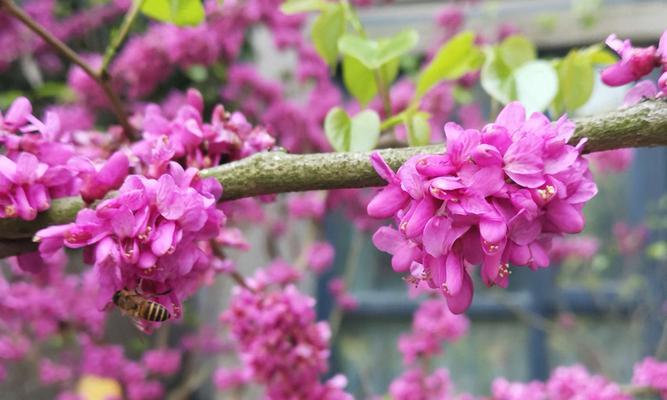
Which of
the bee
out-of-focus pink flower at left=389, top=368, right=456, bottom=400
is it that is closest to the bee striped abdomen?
the bee

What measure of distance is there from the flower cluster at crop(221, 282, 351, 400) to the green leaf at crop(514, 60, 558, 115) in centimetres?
47

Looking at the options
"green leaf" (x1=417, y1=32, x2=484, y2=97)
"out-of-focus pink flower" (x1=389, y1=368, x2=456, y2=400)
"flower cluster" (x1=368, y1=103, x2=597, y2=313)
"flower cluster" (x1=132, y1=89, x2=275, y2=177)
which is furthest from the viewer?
"out-of-focus pink flower" (x1=389, y1=368, x2=456, y2=400)

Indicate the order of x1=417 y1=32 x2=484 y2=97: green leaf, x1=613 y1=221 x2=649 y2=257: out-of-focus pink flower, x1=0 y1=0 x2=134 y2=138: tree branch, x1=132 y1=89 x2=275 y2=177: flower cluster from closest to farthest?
1. x1=132 y1=89 x2=275 y2=177: flower cluster
2. x1=0 y1=0 x2=134 y2=138: tree branch
3. x1=417 y1=32 x2=484 y2=97: green leaf
4. x1=613 y1=221 x2=649 y2=257: out-of-focus pink flower

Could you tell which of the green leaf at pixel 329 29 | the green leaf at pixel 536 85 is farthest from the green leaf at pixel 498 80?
the green leaf at pixel 329 29

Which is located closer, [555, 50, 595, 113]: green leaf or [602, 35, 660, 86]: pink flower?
[602, 35, 660, 86]: pink flower

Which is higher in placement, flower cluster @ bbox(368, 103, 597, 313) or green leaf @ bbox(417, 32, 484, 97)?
green leaf @ bbox(417, 32, 484, 97)

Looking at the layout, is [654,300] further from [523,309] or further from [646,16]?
[646,16]

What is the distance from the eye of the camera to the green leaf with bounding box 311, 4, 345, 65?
1.02 m

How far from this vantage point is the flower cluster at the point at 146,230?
1.91 feet

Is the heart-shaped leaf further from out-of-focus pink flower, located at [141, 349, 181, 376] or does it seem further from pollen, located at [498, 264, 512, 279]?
out-of-focus pink flower, located at [141, 349, 181, 376]

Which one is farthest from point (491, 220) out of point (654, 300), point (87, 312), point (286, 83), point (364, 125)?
point (286, 83)

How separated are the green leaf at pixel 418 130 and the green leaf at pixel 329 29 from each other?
21 centimetres

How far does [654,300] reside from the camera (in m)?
2.85

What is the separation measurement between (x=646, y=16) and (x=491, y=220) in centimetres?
275
